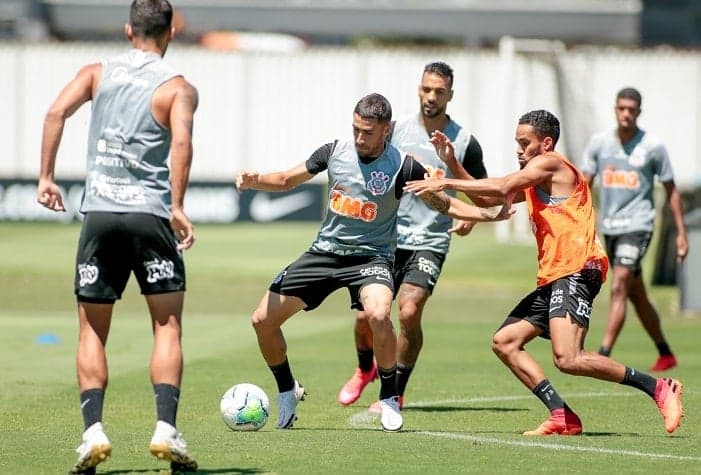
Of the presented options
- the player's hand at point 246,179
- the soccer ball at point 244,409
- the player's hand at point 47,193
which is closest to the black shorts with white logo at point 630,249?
the player's hand at point 246,179

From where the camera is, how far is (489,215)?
10.2 m

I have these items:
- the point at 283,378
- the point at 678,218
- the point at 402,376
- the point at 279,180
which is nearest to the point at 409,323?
the point at 402,376

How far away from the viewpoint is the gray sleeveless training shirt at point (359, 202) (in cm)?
1003

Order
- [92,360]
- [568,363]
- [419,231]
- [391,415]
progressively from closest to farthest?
[92,360]
[568,363]
[391,415]
[419,231]

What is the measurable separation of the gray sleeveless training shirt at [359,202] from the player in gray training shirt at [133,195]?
2237 mm

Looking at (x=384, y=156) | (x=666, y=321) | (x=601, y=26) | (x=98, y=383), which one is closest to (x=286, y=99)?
(x=601, y=26)

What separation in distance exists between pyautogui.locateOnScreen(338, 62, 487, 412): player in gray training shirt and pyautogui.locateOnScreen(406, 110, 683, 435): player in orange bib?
127cm

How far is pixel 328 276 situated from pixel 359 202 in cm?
55

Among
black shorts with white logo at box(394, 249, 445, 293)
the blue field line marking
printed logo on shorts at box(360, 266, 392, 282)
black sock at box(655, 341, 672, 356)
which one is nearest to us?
the blue field line marking

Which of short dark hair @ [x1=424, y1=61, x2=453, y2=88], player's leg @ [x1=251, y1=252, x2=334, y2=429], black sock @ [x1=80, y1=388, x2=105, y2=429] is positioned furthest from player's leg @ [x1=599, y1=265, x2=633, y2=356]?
black sock @ [x1=80, y1=388, x2=105, y2=429]

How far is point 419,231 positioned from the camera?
37.8 ft

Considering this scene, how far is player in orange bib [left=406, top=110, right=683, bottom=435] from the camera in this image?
9602 mm

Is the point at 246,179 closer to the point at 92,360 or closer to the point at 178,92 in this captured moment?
the point at 178,92

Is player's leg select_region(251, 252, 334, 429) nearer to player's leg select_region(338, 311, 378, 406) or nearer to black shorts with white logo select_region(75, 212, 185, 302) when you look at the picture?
player's leg select_region(338, 311, 378, 406)
